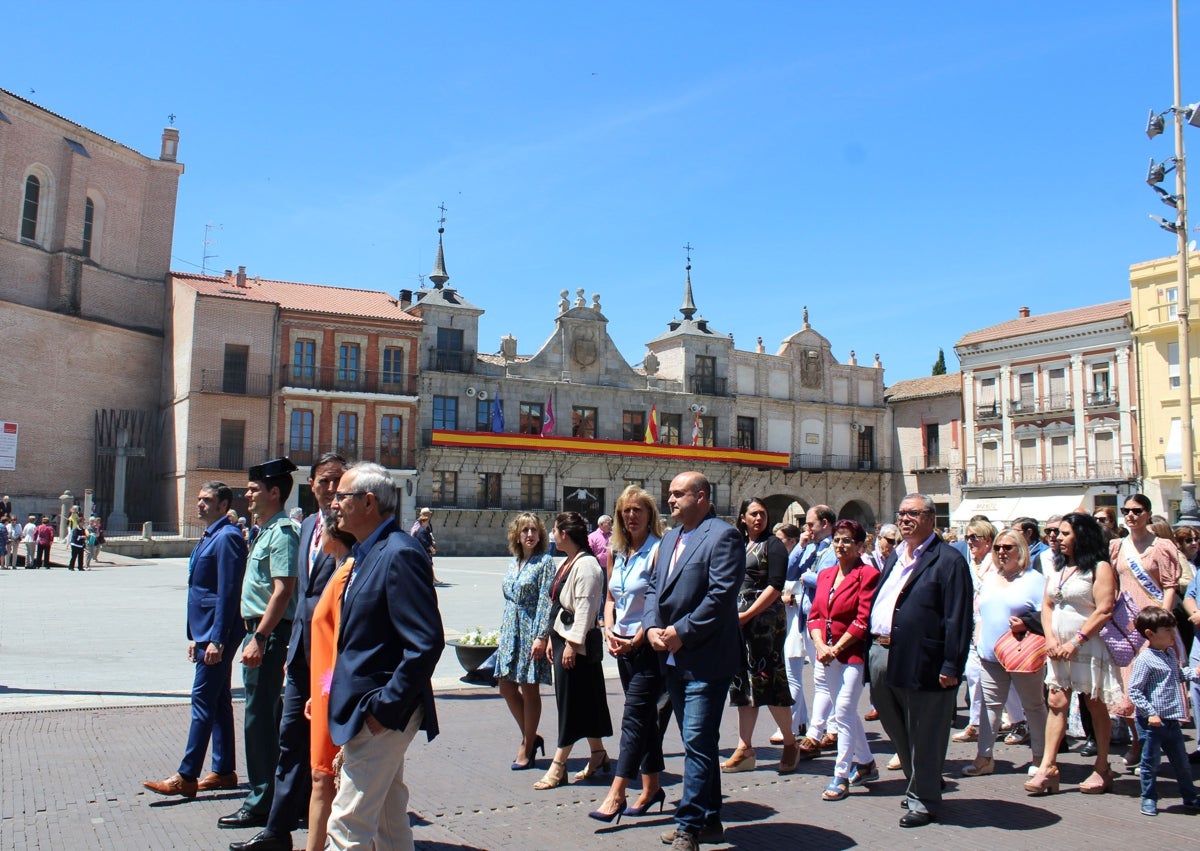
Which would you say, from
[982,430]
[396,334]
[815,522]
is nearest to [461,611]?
[815,522]

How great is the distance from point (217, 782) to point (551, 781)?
2.01m

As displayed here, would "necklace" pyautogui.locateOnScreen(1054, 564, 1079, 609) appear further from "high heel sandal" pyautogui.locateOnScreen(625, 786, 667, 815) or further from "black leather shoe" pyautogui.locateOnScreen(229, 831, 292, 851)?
"black leather shoe" pyautogui.locateOnScreen(229, 831, 292, 851)

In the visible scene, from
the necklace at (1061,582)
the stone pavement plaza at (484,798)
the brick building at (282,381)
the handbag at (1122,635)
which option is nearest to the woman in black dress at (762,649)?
the stone pavement plaza at (484,798)

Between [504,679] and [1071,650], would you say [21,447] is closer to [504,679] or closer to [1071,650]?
[504,679]

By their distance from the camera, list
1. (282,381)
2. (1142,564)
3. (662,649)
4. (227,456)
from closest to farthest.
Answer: (662,649) → (1142,564) → (227,456) → (282,381)

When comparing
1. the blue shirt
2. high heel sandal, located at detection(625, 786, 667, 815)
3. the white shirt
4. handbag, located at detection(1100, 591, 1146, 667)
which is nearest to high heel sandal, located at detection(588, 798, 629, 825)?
high heel sandal, located at detection(625, 786, 667, 815)

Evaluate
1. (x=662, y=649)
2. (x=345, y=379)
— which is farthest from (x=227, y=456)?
(x=662, y=649)

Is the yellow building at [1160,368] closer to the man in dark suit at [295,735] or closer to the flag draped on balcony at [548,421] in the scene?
the flag draped on balcony at [548,421]

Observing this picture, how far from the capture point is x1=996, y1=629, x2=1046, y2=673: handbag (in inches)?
→ 260

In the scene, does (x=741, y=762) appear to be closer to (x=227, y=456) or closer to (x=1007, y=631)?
(x=1007, y=631)

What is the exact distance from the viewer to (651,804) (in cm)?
580

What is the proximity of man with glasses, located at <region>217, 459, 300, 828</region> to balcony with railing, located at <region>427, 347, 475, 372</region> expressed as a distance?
36.4m

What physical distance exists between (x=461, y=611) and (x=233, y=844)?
486 inches

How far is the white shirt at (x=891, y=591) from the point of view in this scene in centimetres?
593
